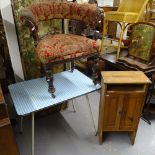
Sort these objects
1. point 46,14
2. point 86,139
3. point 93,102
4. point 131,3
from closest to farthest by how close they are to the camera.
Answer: point 46,14 → point 86,139 → point 93,102 → point 131,3

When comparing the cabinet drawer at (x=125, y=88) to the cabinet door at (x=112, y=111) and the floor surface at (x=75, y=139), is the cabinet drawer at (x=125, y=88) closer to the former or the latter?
the cabinet door at (x=112, y=111)

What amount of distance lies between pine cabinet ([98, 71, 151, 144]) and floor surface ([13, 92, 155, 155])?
0.16m

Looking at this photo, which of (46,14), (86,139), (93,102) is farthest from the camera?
(93,102)

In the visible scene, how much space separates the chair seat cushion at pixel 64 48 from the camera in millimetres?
1129

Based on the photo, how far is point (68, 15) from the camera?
1.43 metres

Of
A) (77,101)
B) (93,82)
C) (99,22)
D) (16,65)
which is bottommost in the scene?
(77,101)

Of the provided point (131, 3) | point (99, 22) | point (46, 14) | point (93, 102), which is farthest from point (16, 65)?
point (131, 3)

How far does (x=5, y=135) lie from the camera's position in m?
0.85

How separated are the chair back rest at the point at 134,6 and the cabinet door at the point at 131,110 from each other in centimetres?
129

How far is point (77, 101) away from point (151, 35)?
109 cm

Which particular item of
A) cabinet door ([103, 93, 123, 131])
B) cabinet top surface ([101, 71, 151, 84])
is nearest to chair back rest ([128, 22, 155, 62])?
cabinet top surface ([101, 71, 151, 84])

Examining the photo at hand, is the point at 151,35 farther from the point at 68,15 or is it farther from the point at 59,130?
the point at 59,130

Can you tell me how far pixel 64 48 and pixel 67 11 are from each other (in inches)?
16.6

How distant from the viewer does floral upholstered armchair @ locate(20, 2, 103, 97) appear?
44.3 inches
